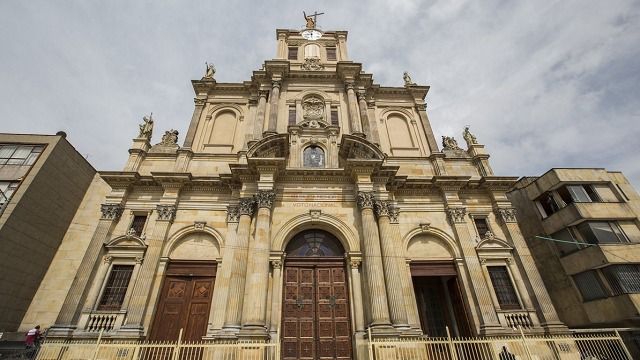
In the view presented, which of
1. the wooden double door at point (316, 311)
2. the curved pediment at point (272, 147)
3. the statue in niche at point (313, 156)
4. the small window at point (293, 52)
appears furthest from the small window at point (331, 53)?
the wooden double door at point (316, 311)

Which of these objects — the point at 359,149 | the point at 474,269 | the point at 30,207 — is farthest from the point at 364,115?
the point at 30,207

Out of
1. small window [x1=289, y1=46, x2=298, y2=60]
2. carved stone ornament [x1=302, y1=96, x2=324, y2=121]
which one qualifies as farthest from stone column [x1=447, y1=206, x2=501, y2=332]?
small window [x1=289, y1=46, x2=298, y2=60]

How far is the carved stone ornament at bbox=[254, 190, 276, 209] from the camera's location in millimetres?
13914

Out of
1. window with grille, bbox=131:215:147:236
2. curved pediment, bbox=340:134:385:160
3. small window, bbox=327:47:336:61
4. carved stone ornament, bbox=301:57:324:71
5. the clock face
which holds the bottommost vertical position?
window with grille, bbox=131:215:147:236

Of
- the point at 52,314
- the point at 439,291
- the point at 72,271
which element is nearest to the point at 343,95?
the point at 439,291

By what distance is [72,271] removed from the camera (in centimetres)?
1720

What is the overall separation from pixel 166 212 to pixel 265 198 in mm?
5377

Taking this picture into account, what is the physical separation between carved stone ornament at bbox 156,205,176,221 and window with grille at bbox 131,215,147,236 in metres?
1.11

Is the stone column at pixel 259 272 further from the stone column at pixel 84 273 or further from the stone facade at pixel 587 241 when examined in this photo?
the stone facade at pixel 587 241

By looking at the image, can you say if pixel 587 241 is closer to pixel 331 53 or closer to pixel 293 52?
pixel 331 53

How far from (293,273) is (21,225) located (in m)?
15.4

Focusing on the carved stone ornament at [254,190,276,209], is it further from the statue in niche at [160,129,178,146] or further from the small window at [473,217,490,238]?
the small window at [473,217,490,238]

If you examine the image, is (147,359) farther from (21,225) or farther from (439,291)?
(439,291)

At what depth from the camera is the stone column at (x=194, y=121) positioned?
17869 mm
